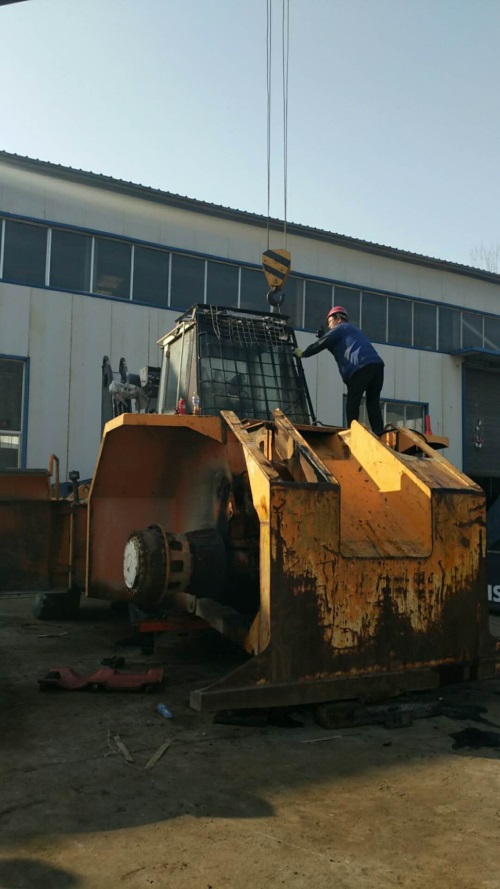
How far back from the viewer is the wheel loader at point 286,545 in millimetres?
3787

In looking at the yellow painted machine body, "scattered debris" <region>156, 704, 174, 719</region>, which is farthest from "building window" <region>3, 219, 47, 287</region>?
"scattered debris" <region>156, 704, 174, 719</region>

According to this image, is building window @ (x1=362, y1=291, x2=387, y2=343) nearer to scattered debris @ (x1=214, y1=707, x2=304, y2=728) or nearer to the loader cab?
the loader cab

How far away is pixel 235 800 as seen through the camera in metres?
3.05

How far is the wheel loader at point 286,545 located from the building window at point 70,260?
8.22 metres

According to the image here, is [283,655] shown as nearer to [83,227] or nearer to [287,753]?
[287,753]

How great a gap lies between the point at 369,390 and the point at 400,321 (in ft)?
38.0

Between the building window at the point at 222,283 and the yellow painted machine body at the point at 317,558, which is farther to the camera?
the building window at the point at 222,283

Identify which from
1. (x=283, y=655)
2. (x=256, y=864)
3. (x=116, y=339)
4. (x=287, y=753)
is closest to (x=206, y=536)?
(x=283, y=655)

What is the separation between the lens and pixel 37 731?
3941 mm

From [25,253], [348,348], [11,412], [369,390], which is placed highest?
[25,253]

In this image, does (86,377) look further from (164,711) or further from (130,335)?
(164,711)

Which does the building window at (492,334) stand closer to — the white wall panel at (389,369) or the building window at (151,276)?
the white wall panel at (389,369)

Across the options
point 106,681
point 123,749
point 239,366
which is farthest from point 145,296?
point 123,749

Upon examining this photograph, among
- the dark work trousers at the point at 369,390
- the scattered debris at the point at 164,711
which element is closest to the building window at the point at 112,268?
the dark work trousers at the point at 369,390
